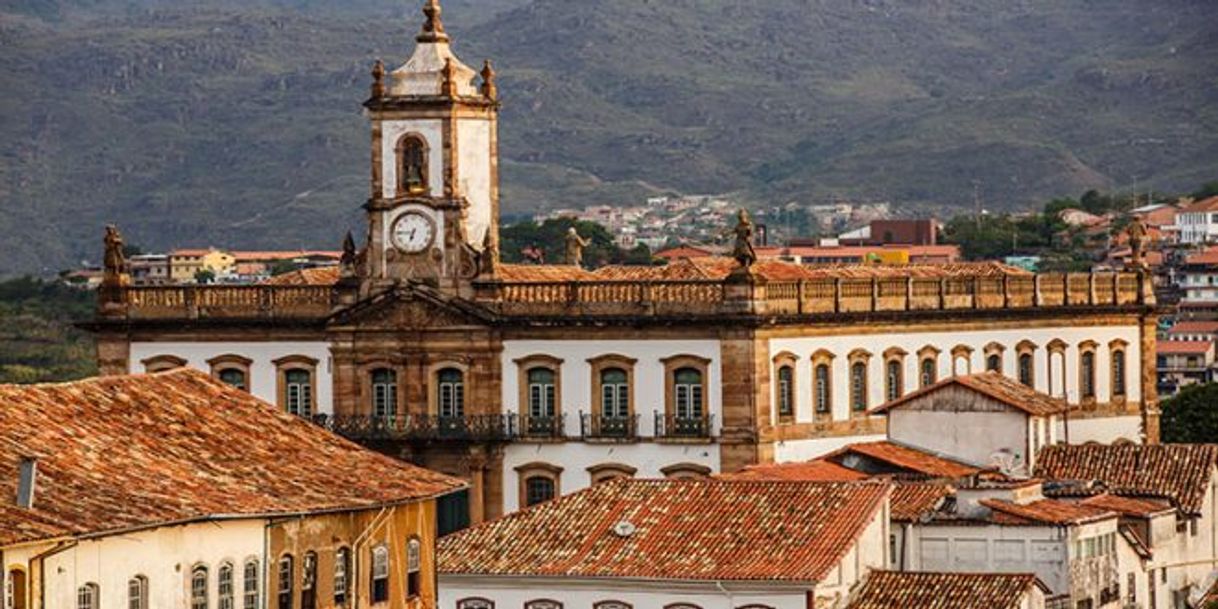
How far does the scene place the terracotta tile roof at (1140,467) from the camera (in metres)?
83.4

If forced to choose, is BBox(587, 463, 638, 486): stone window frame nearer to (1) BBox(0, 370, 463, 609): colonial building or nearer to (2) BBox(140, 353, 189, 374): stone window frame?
(2) BBox(140, 353, 189, 374): stone window frame

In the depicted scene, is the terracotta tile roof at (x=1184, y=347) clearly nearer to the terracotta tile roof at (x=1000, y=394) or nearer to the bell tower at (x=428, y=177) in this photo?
the bell tower at (x=428, y=177)

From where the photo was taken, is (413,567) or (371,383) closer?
(413,567)

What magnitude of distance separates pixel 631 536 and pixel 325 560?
9.72 meters

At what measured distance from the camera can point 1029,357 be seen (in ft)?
332

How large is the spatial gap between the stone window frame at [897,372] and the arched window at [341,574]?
36216 mm

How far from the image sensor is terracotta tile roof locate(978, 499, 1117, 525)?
7138 centimetres

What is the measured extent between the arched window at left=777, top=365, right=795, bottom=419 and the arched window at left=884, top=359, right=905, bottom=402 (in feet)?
12.8

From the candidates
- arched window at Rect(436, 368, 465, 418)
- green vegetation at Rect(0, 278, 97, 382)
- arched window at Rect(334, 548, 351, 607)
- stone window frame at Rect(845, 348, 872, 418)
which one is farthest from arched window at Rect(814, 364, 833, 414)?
green vegetation at Rect(0, 278, 97, 382)

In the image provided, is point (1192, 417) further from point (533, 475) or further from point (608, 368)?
point (533, 475)

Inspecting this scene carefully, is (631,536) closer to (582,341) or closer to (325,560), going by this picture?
(325,560)

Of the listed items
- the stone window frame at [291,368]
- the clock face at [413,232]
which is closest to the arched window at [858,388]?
the clock face at [413,232]

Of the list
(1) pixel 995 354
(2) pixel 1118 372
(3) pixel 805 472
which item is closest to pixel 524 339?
(1) pixel 995 354

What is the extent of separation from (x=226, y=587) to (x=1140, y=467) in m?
32.2
